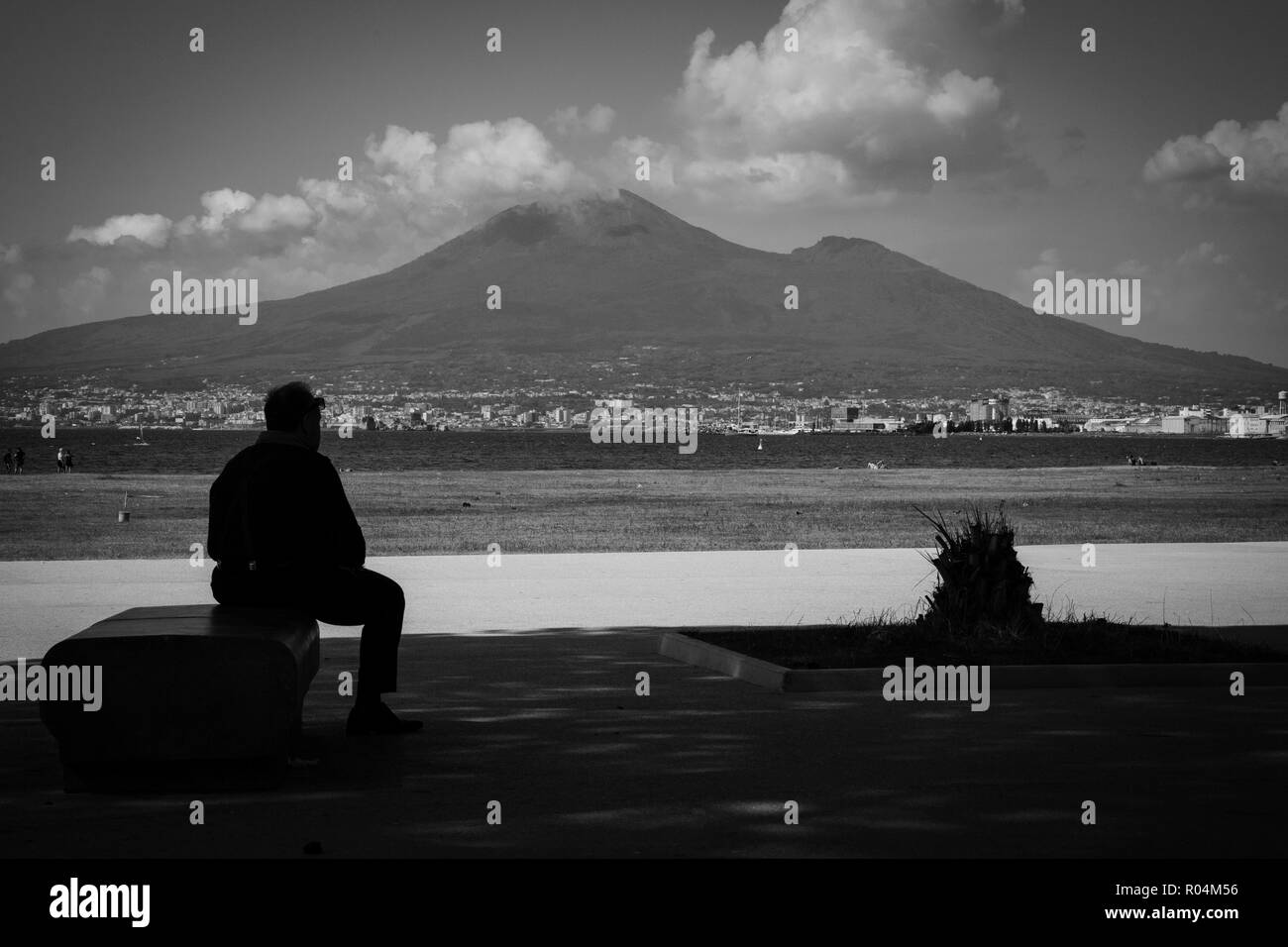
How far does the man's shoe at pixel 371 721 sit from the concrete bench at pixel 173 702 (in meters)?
1.20

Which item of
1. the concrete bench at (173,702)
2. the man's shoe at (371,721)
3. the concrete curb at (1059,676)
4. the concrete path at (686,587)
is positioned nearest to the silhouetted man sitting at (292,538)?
the man's shoe at (371,721)

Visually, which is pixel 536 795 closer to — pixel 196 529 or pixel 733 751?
pixel 733 751

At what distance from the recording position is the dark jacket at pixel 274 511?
725cm

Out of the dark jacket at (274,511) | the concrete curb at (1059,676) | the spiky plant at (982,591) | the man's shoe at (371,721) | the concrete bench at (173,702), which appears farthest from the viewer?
the spiky plant at (982,591)

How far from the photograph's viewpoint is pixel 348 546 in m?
7.41

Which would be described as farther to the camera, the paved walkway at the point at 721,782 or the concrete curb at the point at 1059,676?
the concrete curb at the point at 1059,676

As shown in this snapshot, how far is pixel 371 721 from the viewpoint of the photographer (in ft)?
25.3

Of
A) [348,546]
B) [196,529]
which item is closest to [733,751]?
[348,546]

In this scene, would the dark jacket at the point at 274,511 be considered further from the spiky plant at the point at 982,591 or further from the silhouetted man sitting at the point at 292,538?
the spiky plant at the point at 982,591

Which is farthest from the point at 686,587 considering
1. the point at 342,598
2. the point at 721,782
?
the point at 721,782

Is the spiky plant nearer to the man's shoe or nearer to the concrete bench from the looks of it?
the man's shoe

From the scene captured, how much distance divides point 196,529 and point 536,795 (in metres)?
23.2
